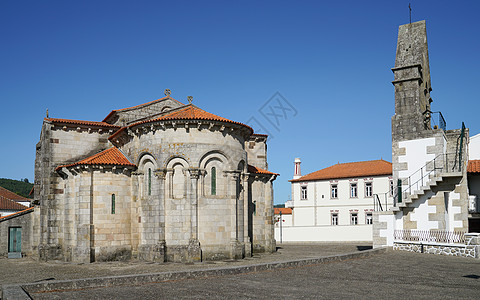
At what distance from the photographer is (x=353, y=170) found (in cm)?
4816

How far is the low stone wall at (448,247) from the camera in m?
18.1

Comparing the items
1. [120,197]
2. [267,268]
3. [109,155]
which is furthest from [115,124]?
[267,268]

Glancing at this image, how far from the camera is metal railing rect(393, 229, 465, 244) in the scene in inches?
768

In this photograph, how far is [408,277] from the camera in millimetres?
12688

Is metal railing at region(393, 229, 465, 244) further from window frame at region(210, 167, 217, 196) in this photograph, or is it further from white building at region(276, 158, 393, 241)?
white building at region(276, 158, 393, 241)

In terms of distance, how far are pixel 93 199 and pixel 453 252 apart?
654 inches

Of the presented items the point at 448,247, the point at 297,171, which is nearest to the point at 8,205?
the point at 297,171

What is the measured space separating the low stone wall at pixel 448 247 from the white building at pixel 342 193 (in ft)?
74.1

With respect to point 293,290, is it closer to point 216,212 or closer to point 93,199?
point 216,212

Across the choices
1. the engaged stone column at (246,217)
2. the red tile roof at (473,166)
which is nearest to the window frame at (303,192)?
the red tile roof at (473,166)

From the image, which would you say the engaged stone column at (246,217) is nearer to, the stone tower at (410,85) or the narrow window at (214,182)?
the narrow window at (214,182)

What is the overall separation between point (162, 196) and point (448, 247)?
42.0 ft

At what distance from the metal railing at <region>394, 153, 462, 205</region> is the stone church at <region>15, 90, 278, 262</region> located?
776 centimetres

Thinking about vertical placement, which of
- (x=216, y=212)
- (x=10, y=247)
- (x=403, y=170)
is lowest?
(x=10, y=247)
